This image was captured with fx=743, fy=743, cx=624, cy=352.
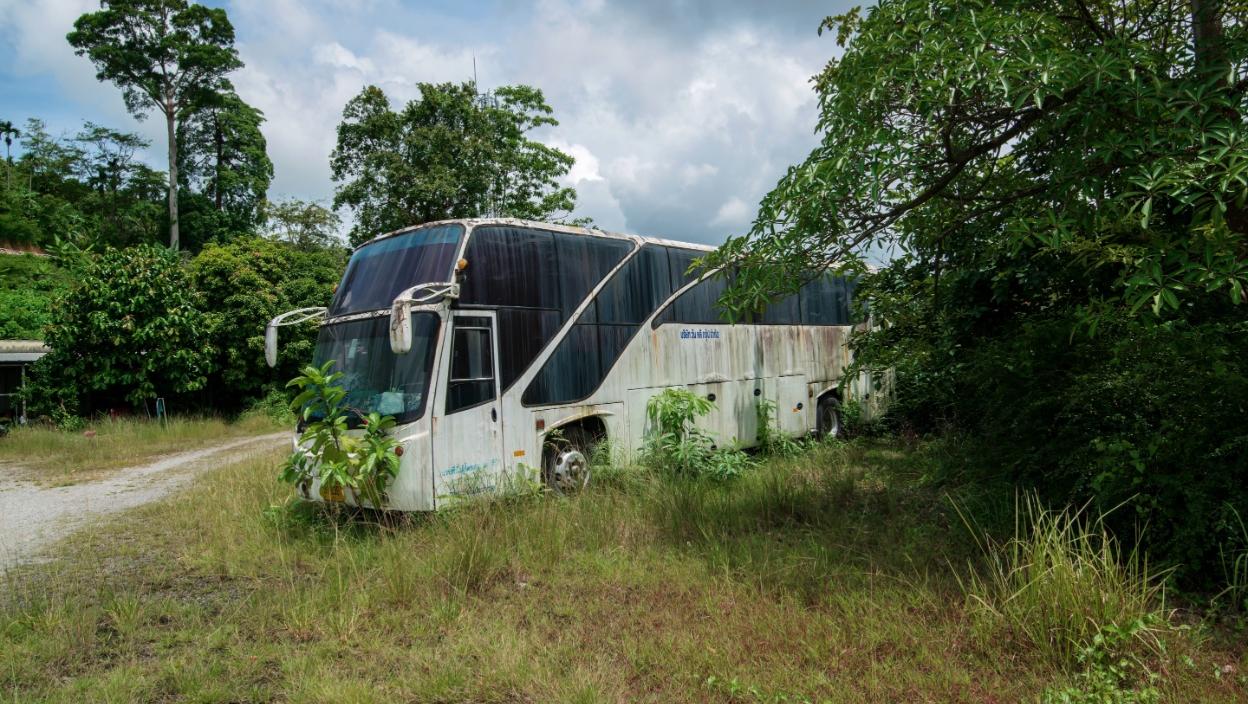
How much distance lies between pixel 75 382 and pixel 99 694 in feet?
53.9

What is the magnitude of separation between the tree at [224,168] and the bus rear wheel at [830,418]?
1245 inches

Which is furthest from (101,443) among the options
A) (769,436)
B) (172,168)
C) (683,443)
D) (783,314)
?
(172,168)

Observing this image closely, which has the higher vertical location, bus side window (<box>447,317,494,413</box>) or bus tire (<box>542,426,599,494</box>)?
bus side window (<box>447,317,494,413</box>)

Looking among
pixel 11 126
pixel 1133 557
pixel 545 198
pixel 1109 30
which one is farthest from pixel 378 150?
pixel 11 126

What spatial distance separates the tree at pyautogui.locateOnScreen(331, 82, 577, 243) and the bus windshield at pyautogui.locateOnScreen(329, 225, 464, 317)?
51.2 feet

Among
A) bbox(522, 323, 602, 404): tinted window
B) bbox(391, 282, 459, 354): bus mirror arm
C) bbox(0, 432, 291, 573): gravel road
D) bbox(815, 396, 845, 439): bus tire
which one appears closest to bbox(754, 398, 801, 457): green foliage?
bbox(815, 396, 845, 439): bus tire

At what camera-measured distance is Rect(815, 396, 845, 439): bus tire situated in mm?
12820

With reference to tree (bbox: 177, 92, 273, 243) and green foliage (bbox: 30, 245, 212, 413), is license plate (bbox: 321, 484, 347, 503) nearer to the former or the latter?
green foliage (bbox: 30, 245, 212, 413)

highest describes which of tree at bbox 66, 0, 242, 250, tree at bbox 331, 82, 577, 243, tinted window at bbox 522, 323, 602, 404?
tree at bbox 66, 0, 242, 250

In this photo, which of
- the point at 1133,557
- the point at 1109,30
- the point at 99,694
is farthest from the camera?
the point at 1109,30

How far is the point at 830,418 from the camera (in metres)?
13.2

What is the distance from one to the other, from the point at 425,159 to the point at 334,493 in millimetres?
18638

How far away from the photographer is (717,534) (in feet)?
20.8

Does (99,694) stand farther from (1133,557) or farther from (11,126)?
(11,126)
